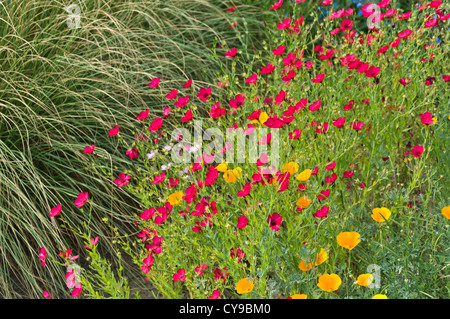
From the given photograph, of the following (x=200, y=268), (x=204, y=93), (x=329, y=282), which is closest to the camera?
(x=329, y=282)

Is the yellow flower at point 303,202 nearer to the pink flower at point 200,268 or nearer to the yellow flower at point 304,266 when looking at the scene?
the yellow flower at point 304,266

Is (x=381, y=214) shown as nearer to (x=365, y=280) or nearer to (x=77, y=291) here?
(x=365, y=280)

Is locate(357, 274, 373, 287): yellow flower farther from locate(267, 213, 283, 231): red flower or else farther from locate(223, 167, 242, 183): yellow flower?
locate(223, 167, 242, 183): yellow flower

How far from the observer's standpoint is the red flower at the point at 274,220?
5.02 ft

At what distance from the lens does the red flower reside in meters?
1.53

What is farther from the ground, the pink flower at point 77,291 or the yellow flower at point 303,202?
the yellow flower at point 303,202

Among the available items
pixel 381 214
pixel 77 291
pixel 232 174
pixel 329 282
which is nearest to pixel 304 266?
pixel 329 282

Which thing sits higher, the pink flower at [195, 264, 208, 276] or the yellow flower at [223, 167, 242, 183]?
the yellow flower at [223, 167, 242, 183]

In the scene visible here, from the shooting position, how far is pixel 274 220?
155cm

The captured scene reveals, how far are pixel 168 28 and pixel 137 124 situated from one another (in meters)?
0.91

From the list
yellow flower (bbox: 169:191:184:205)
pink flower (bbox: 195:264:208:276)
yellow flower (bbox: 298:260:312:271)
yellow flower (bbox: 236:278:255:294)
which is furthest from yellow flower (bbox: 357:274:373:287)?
yellow flower (bbox: 169:191:184:205)

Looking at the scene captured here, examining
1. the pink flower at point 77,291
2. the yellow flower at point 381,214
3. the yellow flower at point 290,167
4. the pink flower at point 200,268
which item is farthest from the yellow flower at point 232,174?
the pink flower at point 77,291
